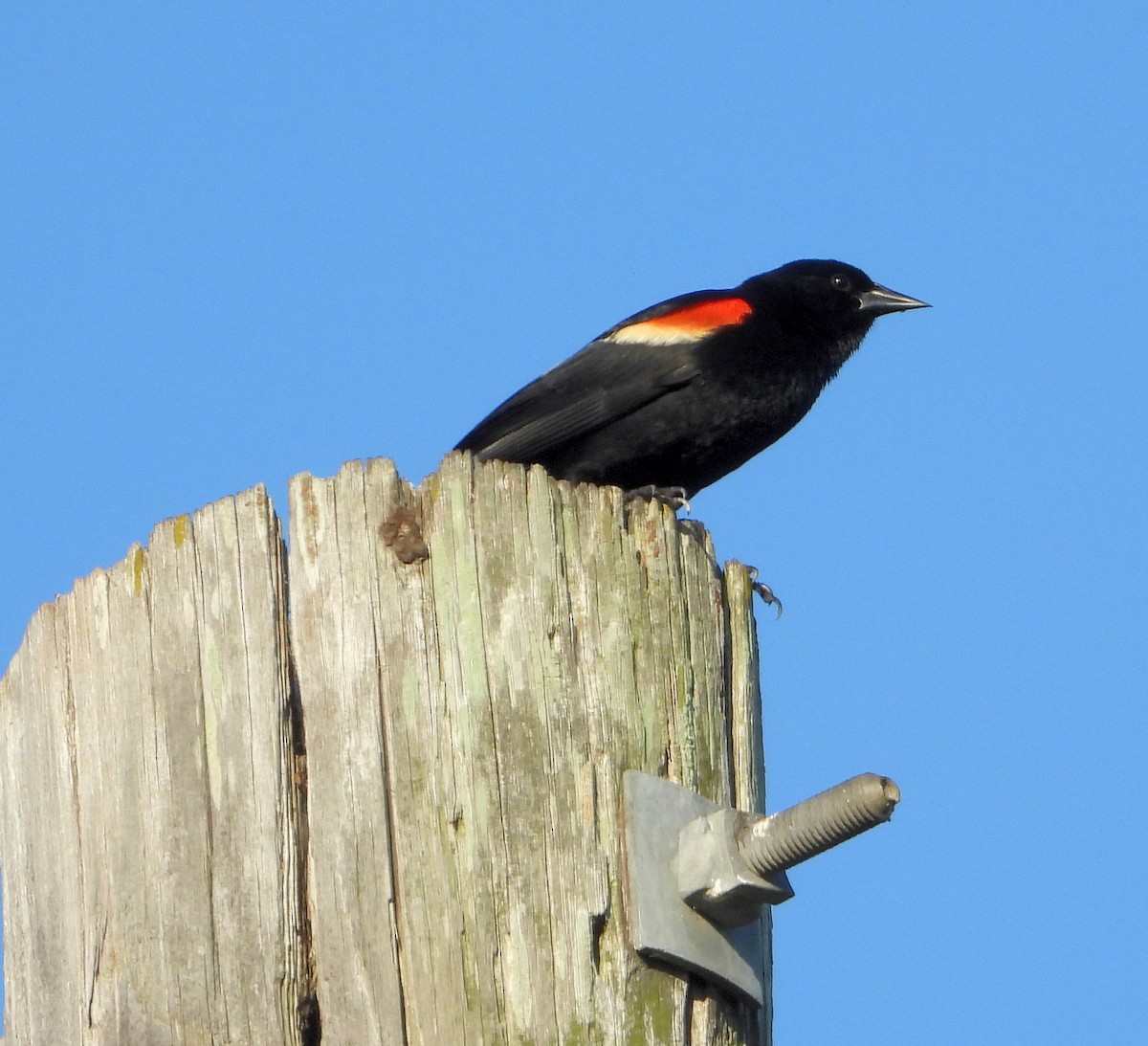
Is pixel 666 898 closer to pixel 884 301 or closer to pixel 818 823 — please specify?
pixel 818 823

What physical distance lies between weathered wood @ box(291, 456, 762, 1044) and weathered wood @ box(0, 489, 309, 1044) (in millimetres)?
81

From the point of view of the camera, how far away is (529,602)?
309 cm

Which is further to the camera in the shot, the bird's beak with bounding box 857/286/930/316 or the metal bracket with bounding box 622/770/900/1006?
the bird's beak with bounding box 857/286/930/316

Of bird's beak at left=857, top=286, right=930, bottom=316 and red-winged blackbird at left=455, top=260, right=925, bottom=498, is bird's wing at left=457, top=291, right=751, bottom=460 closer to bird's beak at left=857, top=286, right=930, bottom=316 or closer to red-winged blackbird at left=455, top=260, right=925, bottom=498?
red-winged blackbird at left=455, top=260, right=925, bottom=498

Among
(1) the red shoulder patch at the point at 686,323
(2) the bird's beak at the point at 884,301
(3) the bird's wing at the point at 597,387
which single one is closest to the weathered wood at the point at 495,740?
(3) the bird's wing at the point at 597,387

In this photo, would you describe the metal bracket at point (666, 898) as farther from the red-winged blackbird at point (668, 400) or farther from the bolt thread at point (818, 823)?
the red-winged blackbird at point (668, 400)

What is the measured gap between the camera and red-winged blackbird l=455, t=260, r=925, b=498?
5930 mm

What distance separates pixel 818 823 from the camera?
2787 mm

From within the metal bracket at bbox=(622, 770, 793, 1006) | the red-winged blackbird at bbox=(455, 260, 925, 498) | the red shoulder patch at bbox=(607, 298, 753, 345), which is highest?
the red shoulder patch at bbox=(607, 298, 753, 345)

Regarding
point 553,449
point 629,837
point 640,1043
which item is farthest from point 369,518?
point 553,449

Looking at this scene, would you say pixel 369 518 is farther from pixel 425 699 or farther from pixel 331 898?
pixel 331 898

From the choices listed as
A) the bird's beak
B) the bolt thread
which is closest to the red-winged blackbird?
the bird's beak

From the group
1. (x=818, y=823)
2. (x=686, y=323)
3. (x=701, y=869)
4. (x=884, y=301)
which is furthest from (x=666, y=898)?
(x=884, y=301)

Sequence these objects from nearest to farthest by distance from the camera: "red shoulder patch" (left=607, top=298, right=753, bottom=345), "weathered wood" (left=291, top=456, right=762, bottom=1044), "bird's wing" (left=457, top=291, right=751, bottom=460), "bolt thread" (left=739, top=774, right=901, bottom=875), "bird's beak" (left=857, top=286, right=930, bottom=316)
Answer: "bolt thread" (left=739, top=774, right=901, bottom=875) → "weathered wood" (left=291, top=456, right=762, bottom=1044) → "bird's wing" (left=457, top=291, right=751, bottom=460) → "red shoulder patch" (left=607, top=298, right=753, bottom=345) → "bird's beak" (left=857, top=286, right=930, bottom=316)
